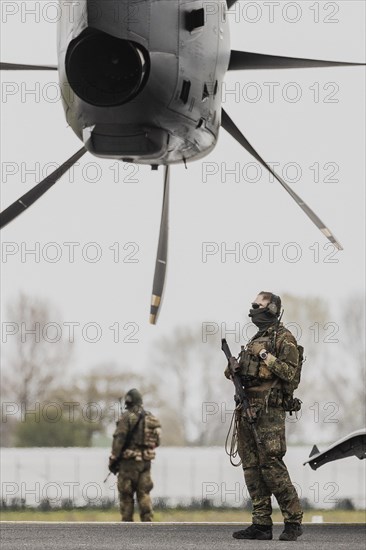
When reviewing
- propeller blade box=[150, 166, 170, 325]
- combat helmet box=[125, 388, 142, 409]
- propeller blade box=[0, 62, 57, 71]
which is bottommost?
combat helmet box=[125, 388, 142, 409]

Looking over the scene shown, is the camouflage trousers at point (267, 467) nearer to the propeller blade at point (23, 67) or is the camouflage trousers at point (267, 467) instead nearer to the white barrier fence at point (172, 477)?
the propeller blade at point (23, 67)

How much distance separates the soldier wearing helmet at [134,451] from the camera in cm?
2088

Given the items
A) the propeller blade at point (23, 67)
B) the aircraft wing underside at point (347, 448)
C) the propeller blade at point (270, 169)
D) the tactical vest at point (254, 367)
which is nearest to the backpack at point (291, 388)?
the tactical vest at point (254, 367)

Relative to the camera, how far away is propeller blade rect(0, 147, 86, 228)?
17.8m

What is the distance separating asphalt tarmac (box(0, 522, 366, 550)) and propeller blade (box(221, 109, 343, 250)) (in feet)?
16.3

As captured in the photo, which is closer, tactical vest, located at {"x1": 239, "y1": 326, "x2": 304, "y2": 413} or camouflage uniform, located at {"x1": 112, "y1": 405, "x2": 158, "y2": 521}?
tactical vest, located at {"x1": 239, "y1": 326, "x2": 304, "y2": 413}

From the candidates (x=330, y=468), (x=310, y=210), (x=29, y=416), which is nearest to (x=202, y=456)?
(x=330, y=468)

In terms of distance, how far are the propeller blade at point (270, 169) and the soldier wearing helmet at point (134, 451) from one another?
4288 mm

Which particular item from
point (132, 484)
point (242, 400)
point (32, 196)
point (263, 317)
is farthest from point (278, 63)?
point (132, 484)

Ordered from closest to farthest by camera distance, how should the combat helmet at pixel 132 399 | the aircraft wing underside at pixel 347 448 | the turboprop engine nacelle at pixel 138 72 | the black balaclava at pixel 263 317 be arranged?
the black balaclava at pixel 263 317 → the turboprop engine nacelle at pixel 138 72 → the aircraft wing underside at pixel 347 448 → the combat helmet at pixel 132 399

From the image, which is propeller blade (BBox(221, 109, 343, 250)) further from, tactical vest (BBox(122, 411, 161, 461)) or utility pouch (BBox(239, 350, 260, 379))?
utility pouch (BBox(239, 350, 260, 379))

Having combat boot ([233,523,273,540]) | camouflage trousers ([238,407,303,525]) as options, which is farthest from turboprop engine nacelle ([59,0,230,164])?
combat boot ([233,523,273,540])

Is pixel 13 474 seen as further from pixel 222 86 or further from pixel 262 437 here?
pixel 262 437

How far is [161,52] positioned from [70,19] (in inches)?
40.0
